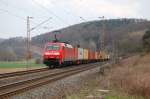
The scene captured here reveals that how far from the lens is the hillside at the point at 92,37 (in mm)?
109238

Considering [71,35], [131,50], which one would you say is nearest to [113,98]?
[131,50]

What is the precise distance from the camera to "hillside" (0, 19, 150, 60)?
109m

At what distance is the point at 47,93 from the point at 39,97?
5.38ft

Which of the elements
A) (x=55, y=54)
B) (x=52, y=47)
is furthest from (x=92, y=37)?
(x=55, y=54)

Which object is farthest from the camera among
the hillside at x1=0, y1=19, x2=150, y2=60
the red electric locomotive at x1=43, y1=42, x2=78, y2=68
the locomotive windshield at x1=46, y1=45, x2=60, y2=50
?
the hillside at x1=0, y1=19, x2=150, y2=60

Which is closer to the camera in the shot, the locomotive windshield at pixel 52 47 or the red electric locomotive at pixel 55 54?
the red electric locomotive at pixel 55 54

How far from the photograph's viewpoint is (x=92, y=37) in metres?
152

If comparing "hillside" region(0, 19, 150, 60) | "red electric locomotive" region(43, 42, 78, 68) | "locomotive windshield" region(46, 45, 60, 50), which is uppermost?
"hillside" region(0, 19, 150, 60)

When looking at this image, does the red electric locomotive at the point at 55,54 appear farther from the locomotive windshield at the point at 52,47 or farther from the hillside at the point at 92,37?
the hillside at the point at 92,37

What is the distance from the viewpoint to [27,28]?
49.4 metres

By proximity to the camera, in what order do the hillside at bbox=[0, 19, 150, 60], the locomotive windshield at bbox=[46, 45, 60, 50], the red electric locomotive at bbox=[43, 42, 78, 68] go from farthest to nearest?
the hillside at bbox=[0, 19, 150, 60] < the locomotive windshield at bbox=[46, 45, 60, 50] < the red electric locomotive at bbox=[43, 42, 78, 68]

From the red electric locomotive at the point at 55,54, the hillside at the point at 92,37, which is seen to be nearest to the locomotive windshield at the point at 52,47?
the red electric locomotive at the point at 55,54

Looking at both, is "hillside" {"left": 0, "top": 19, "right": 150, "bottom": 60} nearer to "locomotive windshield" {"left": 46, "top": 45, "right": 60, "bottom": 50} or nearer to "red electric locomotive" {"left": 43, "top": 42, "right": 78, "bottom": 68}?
"red electric locomotive" {"left": 43, "top": 42, "right": 78, "bottom": 68}

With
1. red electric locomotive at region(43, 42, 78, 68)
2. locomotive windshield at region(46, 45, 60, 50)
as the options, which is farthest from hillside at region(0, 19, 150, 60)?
locomotive windshield at region(46, 45, 60, 50)
